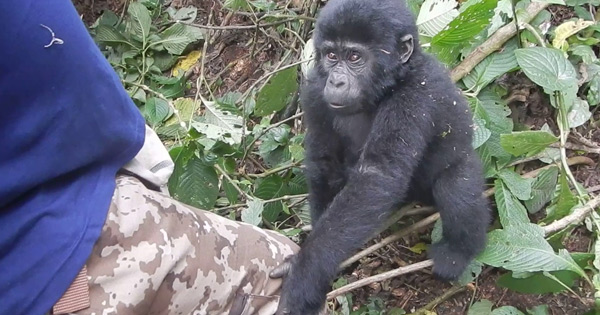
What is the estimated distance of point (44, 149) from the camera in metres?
1.61

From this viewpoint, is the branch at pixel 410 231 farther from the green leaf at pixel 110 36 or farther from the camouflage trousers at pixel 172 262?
the green leaf at pixel 110 36

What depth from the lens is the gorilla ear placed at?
9.34 ft

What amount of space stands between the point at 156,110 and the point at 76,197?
8.31ft

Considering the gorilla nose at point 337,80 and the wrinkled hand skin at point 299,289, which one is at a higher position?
the gorilla nose at point 337,80

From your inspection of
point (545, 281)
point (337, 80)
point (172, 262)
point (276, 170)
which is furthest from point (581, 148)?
point (172, 262)

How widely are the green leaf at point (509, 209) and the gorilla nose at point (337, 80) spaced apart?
0.87 meters

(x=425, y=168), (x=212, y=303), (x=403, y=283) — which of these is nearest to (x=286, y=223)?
(x=403, y=283)

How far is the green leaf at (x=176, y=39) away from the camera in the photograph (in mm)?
4934

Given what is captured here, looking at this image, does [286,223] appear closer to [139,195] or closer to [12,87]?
[139,195]

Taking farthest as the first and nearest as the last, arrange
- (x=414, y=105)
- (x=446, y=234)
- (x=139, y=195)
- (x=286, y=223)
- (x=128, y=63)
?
(x=128, y=63)
(x=286, y=223)
(x=446, y=234)
(x=414, y=105)
(x=139, y=195)

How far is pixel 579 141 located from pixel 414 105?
103cm

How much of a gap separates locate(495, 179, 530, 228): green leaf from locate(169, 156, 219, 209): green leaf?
1.30 metres

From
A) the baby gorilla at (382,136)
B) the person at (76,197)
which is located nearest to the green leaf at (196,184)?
the baby gorilla at (382,136)

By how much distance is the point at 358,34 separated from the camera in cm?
284
